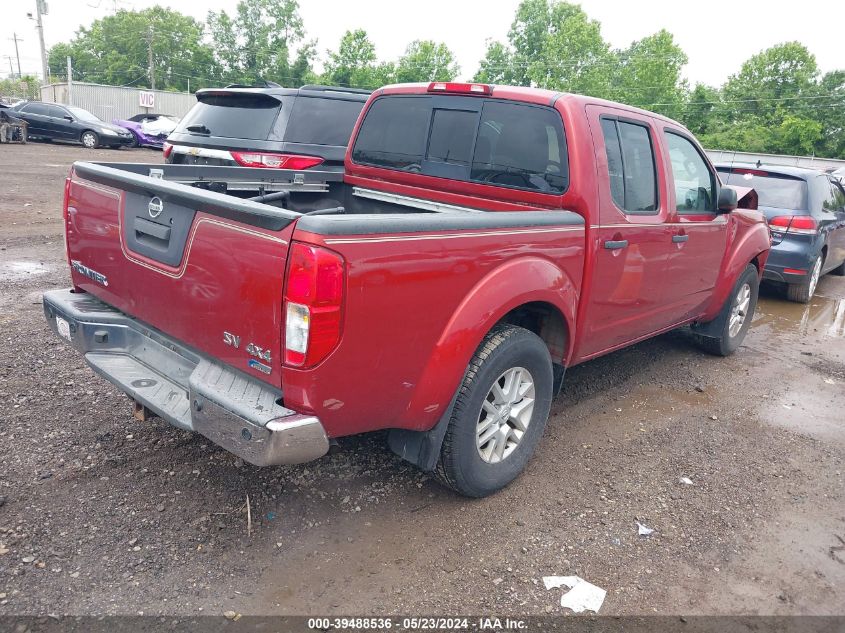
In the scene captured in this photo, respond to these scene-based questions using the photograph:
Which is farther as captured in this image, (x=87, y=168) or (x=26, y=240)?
(x=26, y=240)

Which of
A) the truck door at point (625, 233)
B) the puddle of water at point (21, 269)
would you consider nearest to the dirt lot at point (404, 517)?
the truck door at point (625, 233)

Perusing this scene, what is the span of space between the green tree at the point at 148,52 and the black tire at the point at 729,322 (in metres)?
80.8

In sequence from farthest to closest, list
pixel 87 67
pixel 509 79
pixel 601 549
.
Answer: pixel 87 67
pixel 509 79
pixel 601 549

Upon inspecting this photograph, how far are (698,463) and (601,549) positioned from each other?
1240 millimetres

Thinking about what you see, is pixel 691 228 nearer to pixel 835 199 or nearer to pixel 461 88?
pixel 461 88

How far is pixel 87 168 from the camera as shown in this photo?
3320 millimetres

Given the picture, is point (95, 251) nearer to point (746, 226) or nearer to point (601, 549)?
point (601, 549)

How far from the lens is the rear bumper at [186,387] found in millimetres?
2414

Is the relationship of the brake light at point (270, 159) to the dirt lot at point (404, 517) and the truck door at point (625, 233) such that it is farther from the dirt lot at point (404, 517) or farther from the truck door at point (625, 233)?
the truck door at point (625, 233)

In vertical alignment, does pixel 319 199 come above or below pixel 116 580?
above

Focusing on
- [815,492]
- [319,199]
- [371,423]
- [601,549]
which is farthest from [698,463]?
[319,199]

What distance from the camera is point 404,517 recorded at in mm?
3174

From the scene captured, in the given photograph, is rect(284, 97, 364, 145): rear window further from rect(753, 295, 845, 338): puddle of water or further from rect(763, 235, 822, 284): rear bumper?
rect(763, 235, 822, 284): rear bumper

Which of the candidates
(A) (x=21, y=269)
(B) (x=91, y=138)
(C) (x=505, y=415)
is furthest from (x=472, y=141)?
(B) (x=91, y=138)
